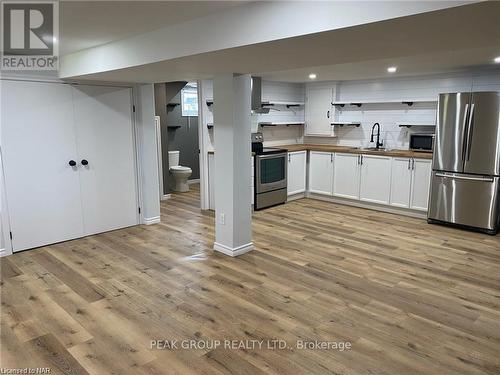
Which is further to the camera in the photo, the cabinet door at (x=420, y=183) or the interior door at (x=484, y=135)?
the cabinet door at (x=420, y=183)

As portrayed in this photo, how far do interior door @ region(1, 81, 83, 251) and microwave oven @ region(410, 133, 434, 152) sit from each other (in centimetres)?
486

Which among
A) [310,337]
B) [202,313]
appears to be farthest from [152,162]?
[310,337]

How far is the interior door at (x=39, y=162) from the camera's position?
3879 millimetres

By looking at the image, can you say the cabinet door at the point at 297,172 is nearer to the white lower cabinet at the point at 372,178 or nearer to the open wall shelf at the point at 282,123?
the white lower cabinet at the point at 372,178

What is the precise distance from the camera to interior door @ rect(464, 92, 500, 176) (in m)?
4.44

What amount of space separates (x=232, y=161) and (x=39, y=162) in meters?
2.20

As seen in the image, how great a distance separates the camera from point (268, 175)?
587 centimetres

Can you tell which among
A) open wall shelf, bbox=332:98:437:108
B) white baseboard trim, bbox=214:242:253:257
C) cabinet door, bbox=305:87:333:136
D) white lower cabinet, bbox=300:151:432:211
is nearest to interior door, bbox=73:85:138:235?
white baseboard trim, bbox=214:242:253:257

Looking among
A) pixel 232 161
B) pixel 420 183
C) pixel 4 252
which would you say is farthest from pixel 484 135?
pixel 4 252

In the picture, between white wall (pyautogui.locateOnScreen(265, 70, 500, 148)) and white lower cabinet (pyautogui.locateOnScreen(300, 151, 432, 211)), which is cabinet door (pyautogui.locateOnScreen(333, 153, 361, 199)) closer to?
white lower cabinet (pyautogui.locateOnScreen(300, 151, 432, 211))

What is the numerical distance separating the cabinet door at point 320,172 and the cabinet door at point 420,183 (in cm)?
143

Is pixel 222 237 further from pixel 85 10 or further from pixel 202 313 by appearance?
pixel 85 10

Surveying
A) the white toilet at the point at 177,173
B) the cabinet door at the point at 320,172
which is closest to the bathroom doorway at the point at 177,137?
the white toilet at the point at 177,173

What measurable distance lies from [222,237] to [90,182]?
6.13 ft
